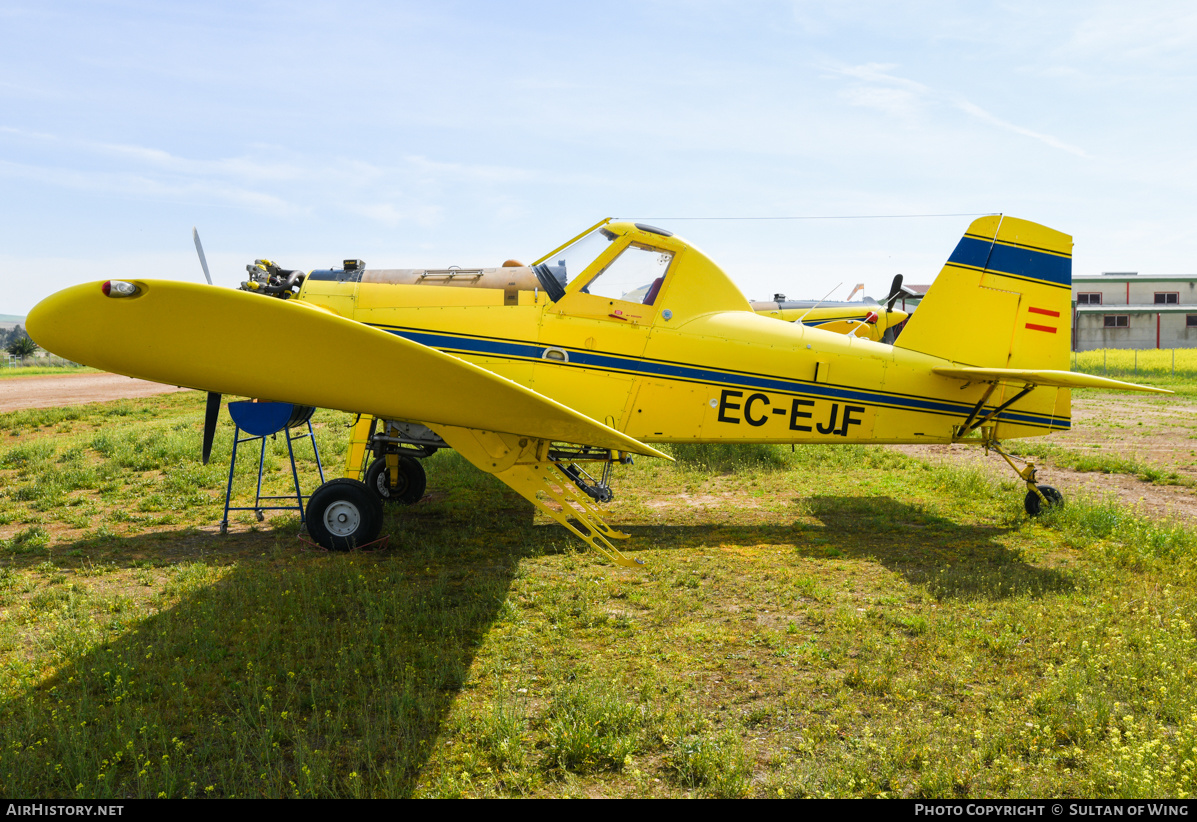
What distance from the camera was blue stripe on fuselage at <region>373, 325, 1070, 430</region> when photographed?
6.23 metres

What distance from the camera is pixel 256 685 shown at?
3680 mm

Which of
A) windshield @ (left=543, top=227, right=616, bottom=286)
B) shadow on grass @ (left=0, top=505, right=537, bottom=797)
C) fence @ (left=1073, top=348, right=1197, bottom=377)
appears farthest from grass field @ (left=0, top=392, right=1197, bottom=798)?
fence @ (left=1073, top=348, right=1197, bottom=377)

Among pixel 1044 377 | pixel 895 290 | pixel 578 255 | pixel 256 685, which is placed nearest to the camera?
pixel 256 685

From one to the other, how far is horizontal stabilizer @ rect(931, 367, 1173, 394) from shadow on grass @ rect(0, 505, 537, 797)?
17.6 ft

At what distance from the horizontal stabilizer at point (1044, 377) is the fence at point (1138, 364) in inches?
1060

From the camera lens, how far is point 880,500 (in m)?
8.81

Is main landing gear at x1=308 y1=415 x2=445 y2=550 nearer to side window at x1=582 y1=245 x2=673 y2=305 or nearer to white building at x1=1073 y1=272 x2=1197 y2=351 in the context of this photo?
side window at x1=582 y1=245 x2=673 y2=305

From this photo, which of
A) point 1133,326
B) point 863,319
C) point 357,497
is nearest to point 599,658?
point 357,497

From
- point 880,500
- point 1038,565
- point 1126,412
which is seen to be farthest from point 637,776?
A: point 1126,412

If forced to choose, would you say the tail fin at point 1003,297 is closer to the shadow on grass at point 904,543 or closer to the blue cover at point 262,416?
the shadow on grass at point 904,543

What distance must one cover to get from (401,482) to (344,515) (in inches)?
89.1

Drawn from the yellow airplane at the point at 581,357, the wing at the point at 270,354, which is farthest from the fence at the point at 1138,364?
the wing at the point at 270,354

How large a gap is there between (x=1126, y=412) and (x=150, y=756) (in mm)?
22387

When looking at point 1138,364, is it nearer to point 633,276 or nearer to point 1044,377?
point 1044,377
